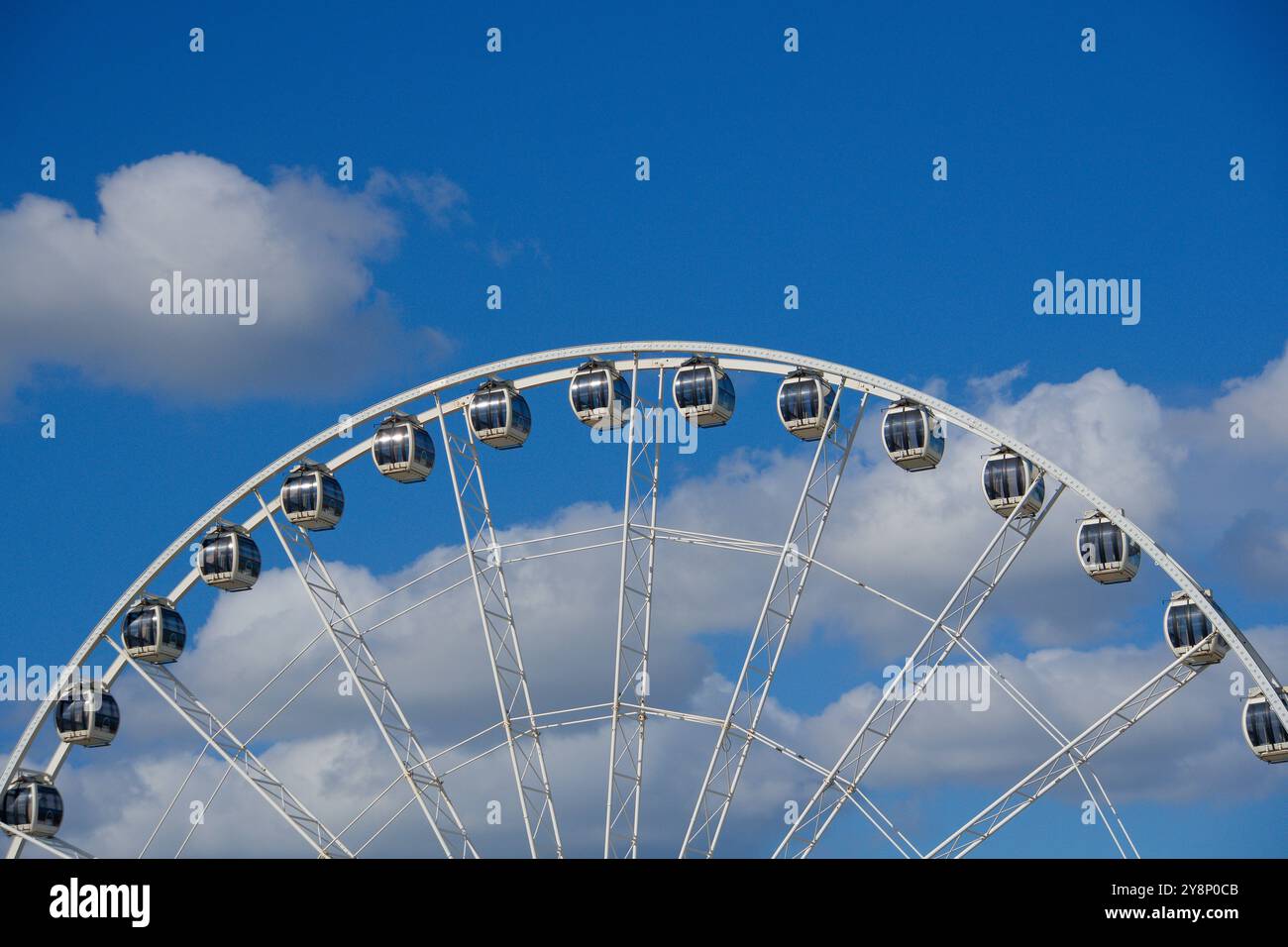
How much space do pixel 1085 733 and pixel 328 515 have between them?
76.1 feet

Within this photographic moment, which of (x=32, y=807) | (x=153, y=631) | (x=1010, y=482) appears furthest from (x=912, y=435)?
(x=32, y=807)

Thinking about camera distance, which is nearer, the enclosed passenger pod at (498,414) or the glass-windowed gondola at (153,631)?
the enclosed passenger pod at (498,414)

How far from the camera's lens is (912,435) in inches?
1884

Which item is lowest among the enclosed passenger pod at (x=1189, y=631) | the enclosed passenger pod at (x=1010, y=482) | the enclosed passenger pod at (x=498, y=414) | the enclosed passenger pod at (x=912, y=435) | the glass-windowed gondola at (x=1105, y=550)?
the enclosed passenger pod at (x=1189, y=631)

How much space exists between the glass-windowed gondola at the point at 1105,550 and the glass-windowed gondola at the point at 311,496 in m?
22.1

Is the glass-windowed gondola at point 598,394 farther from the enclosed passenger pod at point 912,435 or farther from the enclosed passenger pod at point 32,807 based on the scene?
the enclosed passenger pod at point 32,807

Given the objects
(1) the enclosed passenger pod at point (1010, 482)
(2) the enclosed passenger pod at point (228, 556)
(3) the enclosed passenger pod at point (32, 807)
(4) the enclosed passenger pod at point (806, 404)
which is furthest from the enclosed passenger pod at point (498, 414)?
(3) the enclosed passenger pod at point (32, 807)

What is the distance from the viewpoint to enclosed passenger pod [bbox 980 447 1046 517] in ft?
155

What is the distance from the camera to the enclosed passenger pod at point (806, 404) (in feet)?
161

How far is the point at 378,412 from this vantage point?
5269 centimetres
